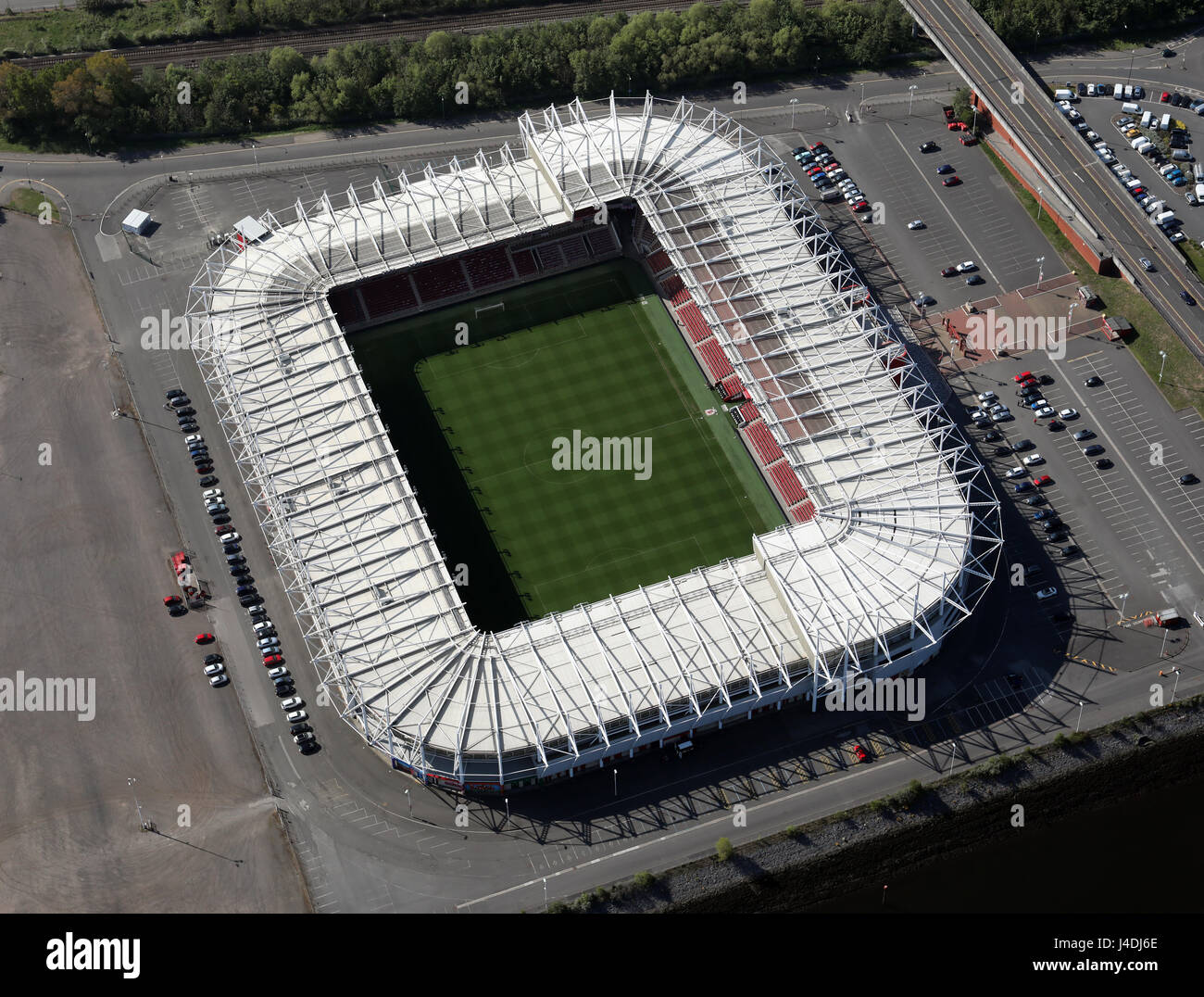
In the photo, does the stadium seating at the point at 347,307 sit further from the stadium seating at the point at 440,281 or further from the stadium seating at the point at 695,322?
the stadium seating at the point at 695,322

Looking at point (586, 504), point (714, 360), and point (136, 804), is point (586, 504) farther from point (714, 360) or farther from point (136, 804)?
point (136, 804)

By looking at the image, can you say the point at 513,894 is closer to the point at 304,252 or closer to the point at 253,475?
the point at 253,475

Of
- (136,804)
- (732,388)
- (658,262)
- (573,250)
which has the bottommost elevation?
(136,804)

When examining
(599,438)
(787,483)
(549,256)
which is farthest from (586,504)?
(549,256)

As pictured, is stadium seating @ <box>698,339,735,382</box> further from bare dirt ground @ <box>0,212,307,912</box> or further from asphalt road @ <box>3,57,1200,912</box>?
bare dirt ground @ <box>0,212,307,912</box>

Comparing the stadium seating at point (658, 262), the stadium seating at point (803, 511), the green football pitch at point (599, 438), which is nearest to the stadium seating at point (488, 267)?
the green football pitch at point (599, 438)
